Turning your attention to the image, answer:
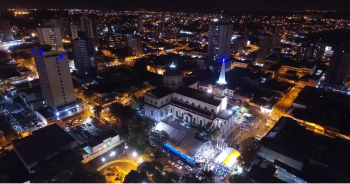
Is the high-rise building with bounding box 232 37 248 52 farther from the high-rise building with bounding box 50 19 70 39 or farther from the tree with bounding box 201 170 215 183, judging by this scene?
the high-rise building with bounding box 50 19 70 39

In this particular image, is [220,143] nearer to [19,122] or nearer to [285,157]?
[285,157]

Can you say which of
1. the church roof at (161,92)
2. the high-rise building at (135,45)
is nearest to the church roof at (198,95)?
the church roof at (161,92)

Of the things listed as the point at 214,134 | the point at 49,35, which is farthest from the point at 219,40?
the point at 49,35

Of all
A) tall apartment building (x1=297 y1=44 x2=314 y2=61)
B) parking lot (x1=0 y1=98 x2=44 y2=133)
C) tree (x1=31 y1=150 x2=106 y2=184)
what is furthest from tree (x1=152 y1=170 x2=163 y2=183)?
tall apartment building (x1=297 y1=44 x2=314 y2=61)

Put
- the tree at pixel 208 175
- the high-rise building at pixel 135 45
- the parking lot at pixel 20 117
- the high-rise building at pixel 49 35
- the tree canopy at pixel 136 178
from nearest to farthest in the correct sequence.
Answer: the tree canopy at pixel 136 178
the tree at pixel 208 175
the parking lot at pixel 20 117
the high-rise building at pixel 49 35
the high-rise building at pixel 135 45

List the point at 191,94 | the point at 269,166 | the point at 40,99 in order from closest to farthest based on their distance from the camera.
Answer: the point at 269,166, the point at 191,94, the point at 40,99

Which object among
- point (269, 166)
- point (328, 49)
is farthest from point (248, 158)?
point (328, 49)

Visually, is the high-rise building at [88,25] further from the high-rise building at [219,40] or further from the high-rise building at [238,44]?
the high-rise building at [238,44]
